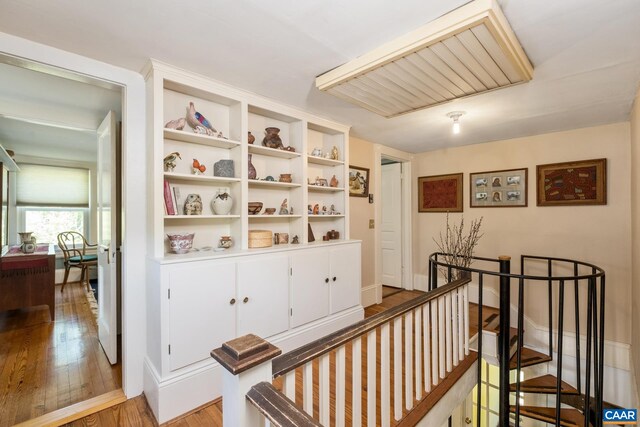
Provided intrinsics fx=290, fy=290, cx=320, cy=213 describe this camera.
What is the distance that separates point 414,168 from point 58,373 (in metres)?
4.65

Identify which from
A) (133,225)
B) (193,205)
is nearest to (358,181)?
(193,205)

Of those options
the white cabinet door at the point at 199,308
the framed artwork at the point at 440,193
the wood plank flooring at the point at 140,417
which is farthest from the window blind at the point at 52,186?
the framed artwork at the point at 440,193

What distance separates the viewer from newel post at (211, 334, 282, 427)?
84 centimetres

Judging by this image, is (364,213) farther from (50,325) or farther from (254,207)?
(50,325)

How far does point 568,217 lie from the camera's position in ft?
10.7

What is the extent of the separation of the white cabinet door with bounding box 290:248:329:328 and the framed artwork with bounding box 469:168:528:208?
97.5 inches

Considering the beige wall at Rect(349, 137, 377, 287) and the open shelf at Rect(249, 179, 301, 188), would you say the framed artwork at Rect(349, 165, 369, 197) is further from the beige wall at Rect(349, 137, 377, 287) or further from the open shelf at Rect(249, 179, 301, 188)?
the open shelf at Rect(249, 179, 301, 188)

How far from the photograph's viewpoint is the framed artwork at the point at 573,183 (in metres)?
3.07

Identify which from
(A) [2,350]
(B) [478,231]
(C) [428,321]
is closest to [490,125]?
(B) [478,231]

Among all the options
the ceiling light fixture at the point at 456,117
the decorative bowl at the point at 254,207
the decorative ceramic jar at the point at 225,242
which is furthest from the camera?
the ceiling light fixture at the point at 456,117

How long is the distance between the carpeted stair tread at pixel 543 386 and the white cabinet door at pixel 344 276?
169 centimetres

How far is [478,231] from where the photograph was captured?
3910 millimetres

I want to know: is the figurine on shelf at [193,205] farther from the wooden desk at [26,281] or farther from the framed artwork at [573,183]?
the framed artwork at [573,183]

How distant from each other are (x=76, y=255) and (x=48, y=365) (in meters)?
3.46
